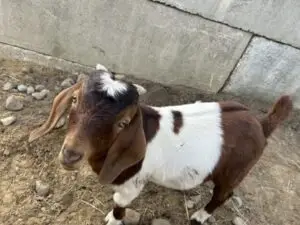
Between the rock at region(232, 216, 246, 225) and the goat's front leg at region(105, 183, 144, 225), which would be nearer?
the goat's front leg at region(105, 183, 144, 225)

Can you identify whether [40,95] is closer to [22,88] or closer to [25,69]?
[22,88]

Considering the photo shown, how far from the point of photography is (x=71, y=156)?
2.03 meters

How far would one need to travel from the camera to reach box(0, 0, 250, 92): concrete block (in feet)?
10.9

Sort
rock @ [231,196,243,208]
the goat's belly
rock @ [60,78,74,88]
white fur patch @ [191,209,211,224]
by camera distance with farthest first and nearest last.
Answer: rock @ [60,78,74,88] < rock @ [231,196,243,208] < white fur patch @ [191,209,211,224] < the goat's belly

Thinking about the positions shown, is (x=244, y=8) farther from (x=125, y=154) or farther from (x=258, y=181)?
(x=125, y=154)

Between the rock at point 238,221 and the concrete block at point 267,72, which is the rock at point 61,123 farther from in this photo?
the concrete block at point 267,72

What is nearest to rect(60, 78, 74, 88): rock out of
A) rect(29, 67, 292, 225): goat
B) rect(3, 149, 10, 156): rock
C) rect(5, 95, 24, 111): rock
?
rect(5, 95, 24, 111): rock

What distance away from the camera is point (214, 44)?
139 inches

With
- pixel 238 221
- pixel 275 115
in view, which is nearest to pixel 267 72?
pixel 275 115

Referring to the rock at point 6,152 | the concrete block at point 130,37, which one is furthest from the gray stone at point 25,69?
the rock at point 6,152

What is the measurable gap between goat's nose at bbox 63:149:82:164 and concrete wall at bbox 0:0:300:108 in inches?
61.8

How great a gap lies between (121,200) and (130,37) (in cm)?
137

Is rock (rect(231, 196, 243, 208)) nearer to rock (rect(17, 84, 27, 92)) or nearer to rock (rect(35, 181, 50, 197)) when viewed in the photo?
rock (rect(35, 181, 50, 197))

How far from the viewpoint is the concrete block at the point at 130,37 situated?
3324 millimetres
